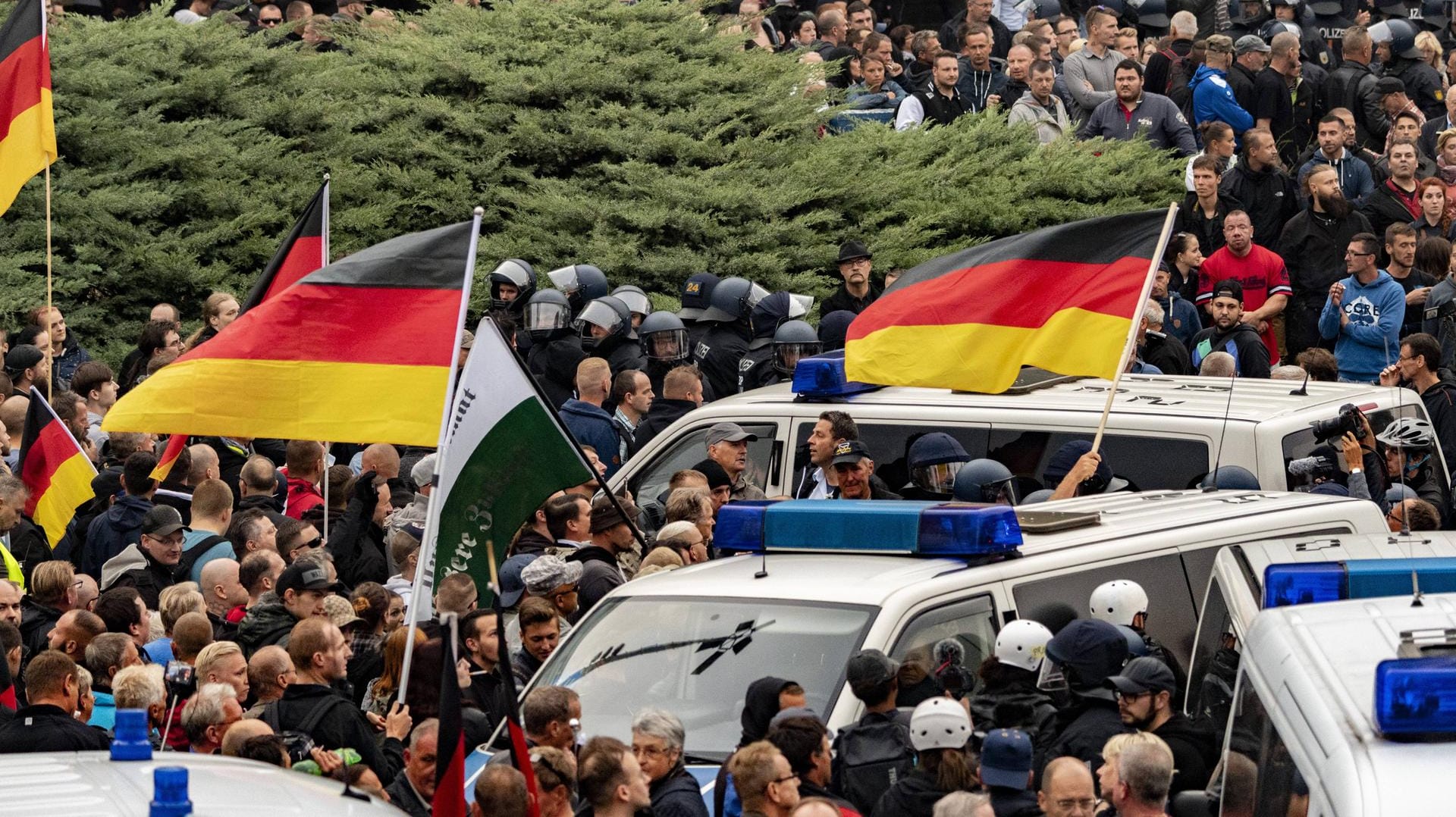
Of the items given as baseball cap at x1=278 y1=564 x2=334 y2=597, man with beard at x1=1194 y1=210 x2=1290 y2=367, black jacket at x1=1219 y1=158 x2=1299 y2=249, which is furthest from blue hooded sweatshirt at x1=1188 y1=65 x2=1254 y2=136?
baseball cap at x1=278 y1=564 x2=334 y2=597

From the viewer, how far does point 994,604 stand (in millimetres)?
7418

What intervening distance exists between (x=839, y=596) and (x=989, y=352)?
9.15 feet

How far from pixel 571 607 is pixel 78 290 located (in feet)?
31.7

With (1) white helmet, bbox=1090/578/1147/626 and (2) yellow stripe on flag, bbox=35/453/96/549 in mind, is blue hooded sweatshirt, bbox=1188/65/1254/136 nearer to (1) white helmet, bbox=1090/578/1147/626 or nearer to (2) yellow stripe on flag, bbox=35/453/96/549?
(2) yellow stripe on flag, bbox=35/453/96/549

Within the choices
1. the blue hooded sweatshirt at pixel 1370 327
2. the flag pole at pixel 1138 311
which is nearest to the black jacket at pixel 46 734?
the flag pole at pixel 1138 311

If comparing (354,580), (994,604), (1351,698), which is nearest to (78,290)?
(354,580)

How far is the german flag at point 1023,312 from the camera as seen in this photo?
9492 mm

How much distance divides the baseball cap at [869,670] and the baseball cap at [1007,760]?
2.15ft

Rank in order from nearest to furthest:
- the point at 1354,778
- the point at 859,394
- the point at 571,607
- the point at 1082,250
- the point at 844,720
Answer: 1. the point at 1354,778
2. the point at 844,720
3. the point at 571,607
4. the point at 1082,250
5. the point at 859,394

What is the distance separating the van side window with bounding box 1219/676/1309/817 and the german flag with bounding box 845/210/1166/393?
4.14 m

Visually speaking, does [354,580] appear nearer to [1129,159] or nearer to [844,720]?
[844,720]

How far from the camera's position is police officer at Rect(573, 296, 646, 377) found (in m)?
14.3

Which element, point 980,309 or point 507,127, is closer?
point 980,309

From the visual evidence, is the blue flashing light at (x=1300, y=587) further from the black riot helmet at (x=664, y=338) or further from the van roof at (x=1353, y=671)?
the black riot helmet at (x=664, y=338)
